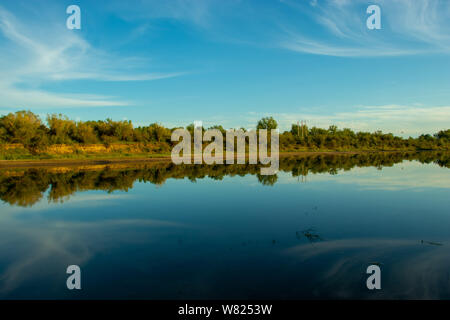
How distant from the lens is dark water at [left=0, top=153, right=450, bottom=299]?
523 centimetres

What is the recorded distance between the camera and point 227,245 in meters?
7.33

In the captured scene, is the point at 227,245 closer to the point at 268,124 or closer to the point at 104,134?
the point at 104,134

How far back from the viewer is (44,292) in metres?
5.17

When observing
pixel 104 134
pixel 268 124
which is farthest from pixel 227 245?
pixel 268 124

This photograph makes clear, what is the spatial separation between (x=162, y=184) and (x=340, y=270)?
47.9ft

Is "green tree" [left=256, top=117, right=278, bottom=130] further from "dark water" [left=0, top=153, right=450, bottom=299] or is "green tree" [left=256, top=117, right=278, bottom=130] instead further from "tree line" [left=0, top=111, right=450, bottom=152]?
"dark water" [left=0, top=153, right=450, bottom=299]

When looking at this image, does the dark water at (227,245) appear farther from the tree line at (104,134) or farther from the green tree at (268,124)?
the green tree at (268,124)

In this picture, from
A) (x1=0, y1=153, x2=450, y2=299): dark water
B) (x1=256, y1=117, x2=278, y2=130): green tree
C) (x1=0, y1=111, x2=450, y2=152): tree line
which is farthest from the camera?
(x1=256, y1=117, x2=278, y2=130): green tree

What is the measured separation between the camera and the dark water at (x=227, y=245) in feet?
17.1

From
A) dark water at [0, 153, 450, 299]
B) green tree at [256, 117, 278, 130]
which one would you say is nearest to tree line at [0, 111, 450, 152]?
green tree at [256, 117, 278, 130]

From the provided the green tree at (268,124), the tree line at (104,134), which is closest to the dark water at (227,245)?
the tree line at (104,134)

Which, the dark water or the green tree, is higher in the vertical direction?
the green tree
